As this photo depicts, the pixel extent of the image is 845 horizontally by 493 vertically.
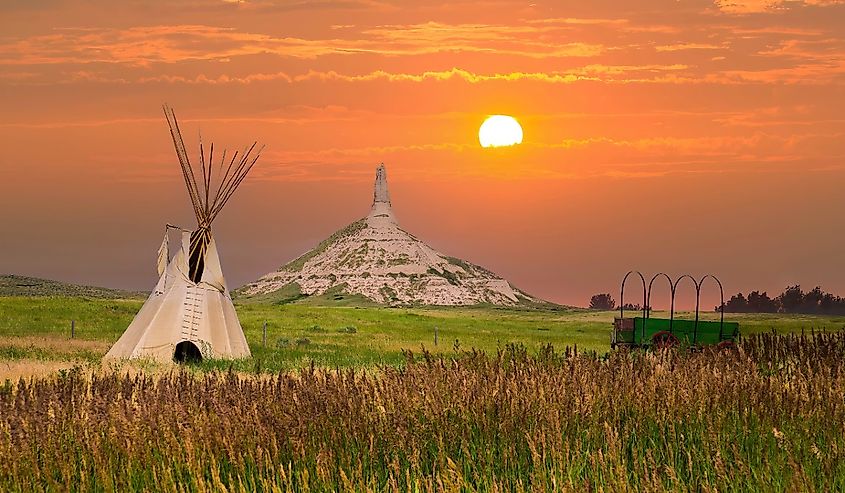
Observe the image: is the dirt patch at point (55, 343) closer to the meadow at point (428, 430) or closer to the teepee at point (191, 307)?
the teepee at point (191, 307)

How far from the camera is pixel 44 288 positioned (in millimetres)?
112375

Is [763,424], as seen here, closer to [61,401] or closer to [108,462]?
[108,462]

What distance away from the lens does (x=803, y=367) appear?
14.5 metres

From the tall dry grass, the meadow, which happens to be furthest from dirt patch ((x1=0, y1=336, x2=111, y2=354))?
the tall dry grass

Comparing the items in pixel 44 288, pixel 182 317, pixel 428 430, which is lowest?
pixel 428 430

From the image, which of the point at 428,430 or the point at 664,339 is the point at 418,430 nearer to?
the point at 428,430

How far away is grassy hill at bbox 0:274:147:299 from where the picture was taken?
10706 cm

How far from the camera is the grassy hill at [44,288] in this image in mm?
107062

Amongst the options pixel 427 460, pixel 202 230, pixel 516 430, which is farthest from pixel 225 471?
pixel 202 230

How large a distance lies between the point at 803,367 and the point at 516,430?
22.6ft

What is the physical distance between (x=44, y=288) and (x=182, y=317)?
3711 inches

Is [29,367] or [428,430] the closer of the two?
[428,430]

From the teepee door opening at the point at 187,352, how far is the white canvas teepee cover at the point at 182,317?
19.4 inches

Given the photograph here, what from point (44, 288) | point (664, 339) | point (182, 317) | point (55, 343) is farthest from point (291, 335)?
point (44, 288)
